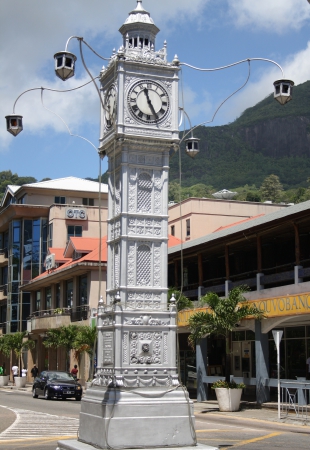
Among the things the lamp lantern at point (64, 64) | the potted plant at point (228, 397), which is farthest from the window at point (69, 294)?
the lamp lantern at point (64, 64)

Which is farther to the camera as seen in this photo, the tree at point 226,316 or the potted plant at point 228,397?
the tree at point 226,316

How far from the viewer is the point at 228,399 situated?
28.2 metres

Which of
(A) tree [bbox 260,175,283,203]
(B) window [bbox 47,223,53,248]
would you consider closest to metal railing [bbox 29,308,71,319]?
(B) window [bbox 47,223,53,248]

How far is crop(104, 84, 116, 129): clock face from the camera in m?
13.7

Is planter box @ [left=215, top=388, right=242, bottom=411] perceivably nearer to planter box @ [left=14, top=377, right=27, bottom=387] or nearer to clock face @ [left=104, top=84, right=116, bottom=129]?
clock face @ [left=104, top=84, right=116, bottom=129]

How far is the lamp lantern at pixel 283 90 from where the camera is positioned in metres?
14.1

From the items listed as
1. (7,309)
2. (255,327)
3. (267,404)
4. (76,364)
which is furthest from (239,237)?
(7,309)

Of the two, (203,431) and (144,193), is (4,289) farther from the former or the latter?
(144,193)

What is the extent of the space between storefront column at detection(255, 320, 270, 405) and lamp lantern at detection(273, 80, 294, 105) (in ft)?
55.6

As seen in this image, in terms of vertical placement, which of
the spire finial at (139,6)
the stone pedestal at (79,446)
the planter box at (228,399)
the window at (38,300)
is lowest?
the planter box at (228,399)

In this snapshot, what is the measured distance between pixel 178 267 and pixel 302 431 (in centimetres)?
2219

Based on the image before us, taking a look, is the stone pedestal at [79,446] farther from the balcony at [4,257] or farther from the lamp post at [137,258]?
the balcony at [4,257]

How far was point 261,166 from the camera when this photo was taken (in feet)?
641

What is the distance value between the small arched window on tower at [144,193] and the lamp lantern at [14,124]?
2923 millimetres
